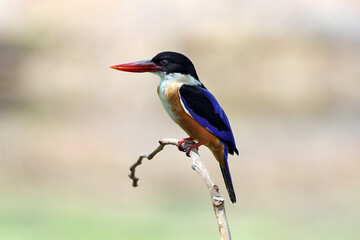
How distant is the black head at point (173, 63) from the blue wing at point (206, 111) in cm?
7

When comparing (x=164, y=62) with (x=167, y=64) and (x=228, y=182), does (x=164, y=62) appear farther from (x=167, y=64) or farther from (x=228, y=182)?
(x=228, y=182)

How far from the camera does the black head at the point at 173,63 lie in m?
1.65

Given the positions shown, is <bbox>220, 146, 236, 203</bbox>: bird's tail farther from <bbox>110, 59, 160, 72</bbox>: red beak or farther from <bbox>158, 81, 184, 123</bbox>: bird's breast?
<bbox>110, 59, 160, 72</bbox>: red beak

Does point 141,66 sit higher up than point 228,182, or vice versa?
point 141,66

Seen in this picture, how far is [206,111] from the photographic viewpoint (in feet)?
5.95

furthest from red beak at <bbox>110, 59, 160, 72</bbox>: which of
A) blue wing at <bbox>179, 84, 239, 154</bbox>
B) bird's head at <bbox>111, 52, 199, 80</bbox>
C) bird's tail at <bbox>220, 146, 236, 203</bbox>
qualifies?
bird's tail at <bbox>220, 146, 236, 203</bbox>

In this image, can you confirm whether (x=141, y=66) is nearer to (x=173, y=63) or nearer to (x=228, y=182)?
(x=173, y=63)

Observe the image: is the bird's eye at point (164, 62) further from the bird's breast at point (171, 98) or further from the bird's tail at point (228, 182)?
the bird's tail at point (228, 182)

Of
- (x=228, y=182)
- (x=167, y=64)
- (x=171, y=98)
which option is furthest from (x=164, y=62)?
(x=228, y=182)

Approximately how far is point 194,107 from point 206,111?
5 cm

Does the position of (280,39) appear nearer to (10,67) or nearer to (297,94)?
(297,94)

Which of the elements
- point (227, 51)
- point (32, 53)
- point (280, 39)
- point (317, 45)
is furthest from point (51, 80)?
point (317, 45)

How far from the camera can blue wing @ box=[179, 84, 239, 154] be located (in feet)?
5.79

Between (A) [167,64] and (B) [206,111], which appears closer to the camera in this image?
(A) [167,64]
